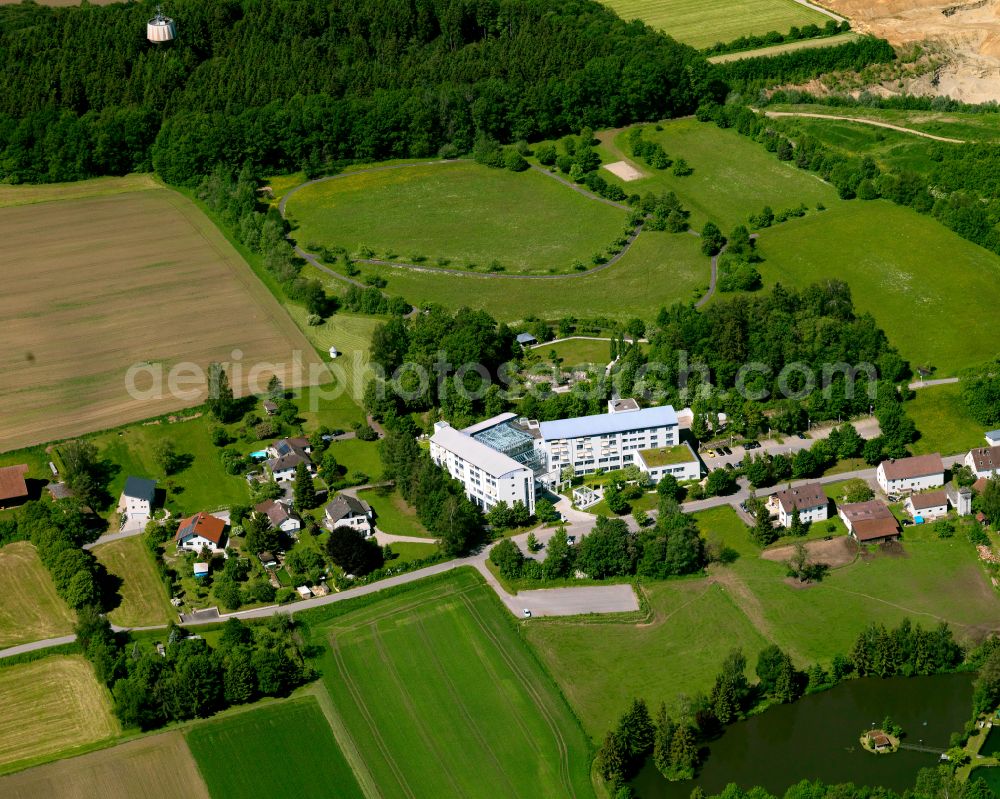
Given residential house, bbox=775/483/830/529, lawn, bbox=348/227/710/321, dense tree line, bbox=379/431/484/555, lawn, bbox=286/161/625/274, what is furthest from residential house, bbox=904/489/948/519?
lawn, bbox=286/161/625/274

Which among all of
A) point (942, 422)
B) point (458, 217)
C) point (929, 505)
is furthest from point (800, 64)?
point (929, 505)

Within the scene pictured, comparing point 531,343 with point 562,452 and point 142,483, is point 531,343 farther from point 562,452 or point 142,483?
point 142,483

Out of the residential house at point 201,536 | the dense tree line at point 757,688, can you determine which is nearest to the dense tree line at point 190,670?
the residential house at point 201,536

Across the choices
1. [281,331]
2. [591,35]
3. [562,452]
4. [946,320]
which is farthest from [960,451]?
[591,35]

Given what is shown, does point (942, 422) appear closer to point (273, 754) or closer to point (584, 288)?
point (584, 288)

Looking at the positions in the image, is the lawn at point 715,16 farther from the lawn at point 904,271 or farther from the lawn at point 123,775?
the lawn at point 123,775

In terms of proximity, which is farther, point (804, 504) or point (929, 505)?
point (929, 505)
